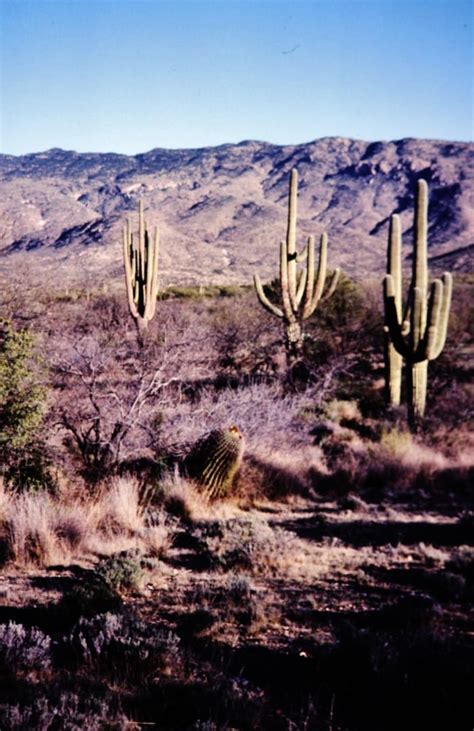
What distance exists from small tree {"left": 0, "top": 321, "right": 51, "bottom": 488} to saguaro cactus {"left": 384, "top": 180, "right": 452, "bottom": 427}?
6940 mm

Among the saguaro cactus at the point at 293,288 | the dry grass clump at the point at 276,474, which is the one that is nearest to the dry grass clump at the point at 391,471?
the dry grass clump at the point at 276,474

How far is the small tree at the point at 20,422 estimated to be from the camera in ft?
25.6

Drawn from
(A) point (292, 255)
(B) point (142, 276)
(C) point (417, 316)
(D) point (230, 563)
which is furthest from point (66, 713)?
(B) point (142, 276)

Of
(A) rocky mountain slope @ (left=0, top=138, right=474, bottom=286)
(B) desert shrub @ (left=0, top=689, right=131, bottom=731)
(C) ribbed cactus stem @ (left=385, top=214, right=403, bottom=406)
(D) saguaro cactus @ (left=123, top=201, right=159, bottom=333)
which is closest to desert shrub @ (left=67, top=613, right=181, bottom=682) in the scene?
(B) desert shrub @ (left=0, top=689, right=131, bottom=731)

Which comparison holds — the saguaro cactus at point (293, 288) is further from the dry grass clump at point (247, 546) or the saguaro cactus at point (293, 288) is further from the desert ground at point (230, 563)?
the dry grass clump at point (247, 546)

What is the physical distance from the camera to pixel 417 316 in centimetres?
1101

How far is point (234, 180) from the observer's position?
454 feet

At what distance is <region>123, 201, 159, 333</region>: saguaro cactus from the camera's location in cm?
1866

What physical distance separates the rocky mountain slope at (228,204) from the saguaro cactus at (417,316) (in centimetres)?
1742

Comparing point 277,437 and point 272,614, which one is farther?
point 277,437

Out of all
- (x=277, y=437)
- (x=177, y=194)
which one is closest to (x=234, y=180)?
(x=177, y=194)

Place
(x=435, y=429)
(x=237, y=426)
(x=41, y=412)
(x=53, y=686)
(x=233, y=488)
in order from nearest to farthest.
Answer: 1. (x=53, y=686)
2. (x=41, y=412)
3. (x=233, y=488)
4. (x=237, y=426)
5. (x=435, y=429)

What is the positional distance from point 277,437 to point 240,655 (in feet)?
19.3

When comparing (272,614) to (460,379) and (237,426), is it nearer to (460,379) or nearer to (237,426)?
(237,426)
